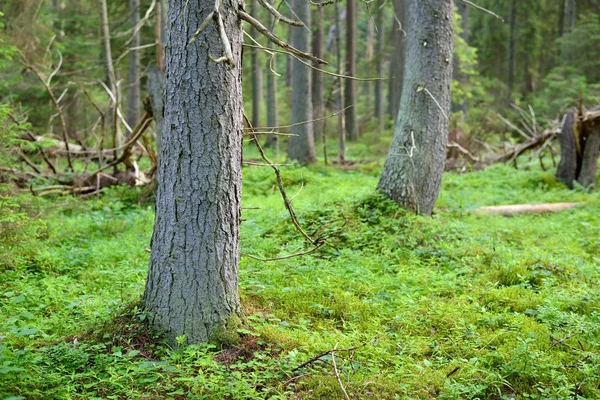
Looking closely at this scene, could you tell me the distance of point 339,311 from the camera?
4.98 metres

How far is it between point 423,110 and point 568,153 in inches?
202

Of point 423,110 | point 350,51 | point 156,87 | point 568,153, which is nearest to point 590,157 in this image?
point 568,153

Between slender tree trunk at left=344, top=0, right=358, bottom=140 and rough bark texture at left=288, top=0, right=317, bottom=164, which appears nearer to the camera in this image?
rough bark texture at left=288, top=0, right=317, bottom=164

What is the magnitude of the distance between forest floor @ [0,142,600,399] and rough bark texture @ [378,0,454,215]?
41cm

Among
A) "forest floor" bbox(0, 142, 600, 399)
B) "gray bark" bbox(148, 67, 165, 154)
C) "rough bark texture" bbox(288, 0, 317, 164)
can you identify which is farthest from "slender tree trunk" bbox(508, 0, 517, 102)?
"gray bark" bbox(148, 67, 165, 154)

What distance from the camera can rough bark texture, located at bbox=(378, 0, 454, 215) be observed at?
735 centimetres

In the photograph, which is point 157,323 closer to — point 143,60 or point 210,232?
point 210,232

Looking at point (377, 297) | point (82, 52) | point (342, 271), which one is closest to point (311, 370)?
point (377, 297)

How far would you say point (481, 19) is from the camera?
28.1 metres

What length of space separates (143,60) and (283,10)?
272 inches

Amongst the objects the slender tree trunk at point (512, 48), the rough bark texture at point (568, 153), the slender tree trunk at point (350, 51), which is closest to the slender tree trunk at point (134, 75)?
the slender tree trunk at point (350, 51)

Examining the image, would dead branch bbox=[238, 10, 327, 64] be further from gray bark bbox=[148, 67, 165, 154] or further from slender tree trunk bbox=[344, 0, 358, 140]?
slender tree trunk bbox=[344, 0, 358, 140]

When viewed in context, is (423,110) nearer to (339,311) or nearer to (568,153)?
(339,311)

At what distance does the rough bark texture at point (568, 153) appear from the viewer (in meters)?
10.8
